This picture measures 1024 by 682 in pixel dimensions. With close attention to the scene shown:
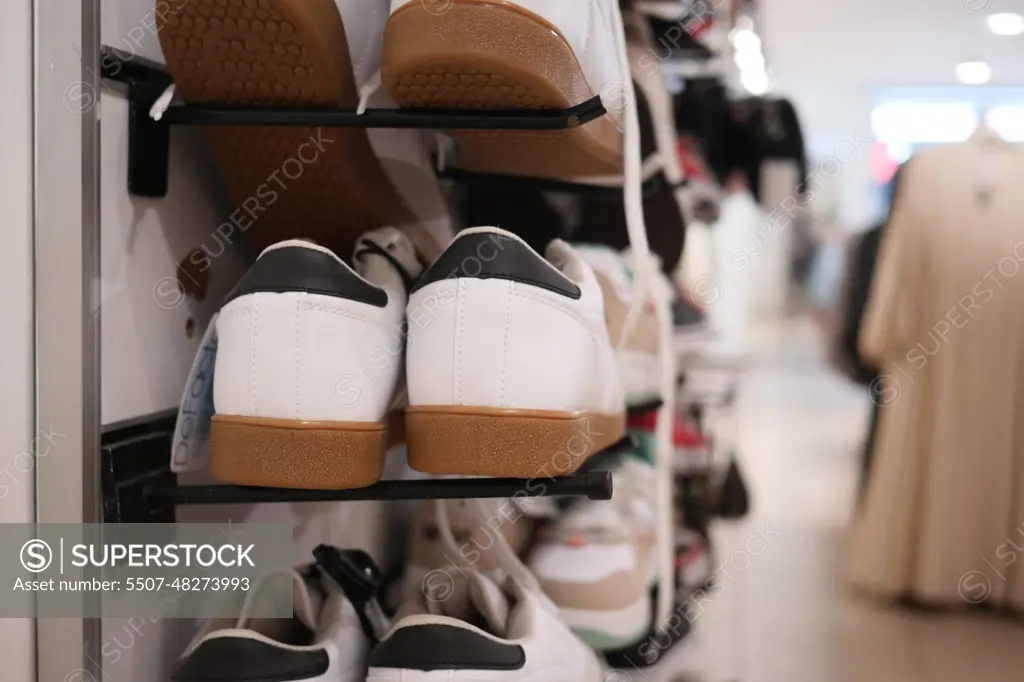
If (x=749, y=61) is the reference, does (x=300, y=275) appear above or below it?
below

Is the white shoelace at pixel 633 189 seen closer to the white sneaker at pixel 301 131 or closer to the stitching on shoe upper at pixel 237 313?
the white sneaker at pixel 301 131

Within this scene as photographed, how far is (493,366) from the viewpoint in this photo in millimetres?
491

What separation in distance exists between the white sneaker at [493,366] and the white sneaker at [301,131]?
156 millimetres

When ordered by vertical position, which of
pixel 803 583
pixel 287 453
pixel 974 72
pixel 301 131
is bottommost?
pixel 803 583

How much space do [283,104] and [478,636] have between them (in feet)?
1.30

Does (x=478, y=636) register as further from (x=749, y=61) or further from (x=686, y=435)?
(x=749, y=61)

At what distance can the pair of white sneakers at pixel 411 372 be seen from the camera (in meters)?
0.49

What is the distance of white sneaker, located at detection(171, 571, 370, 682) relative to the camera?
0.49 meters

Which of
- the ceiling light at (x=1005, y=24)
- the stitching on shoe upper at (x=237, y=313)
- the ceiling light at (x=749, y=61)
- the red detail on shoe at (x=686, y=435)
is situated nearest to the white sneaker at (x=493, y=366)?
the stitching on shoe upper at (x=237, y=313)

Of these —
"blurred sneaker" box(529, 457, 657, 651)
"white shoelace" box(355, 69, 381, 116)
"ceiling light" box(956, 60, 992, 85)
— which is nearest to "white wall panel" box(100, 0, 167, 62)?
"white shoelace" box(355, 69, 381, 116)

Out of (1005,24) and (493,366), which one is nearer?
(493,366)

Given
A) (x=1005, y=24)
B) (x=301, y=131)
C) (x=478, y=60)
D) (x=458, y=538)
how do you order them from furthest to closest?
1. (x=1005, y=24)
2. (x=458, y=538)
3. (x=301, y=131)
4. (x=478, y=60)

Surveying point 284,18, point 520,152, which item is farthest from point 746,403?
point 284,18

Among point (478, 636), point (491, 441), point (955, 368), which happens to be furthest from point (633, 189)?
point (955, 368)
